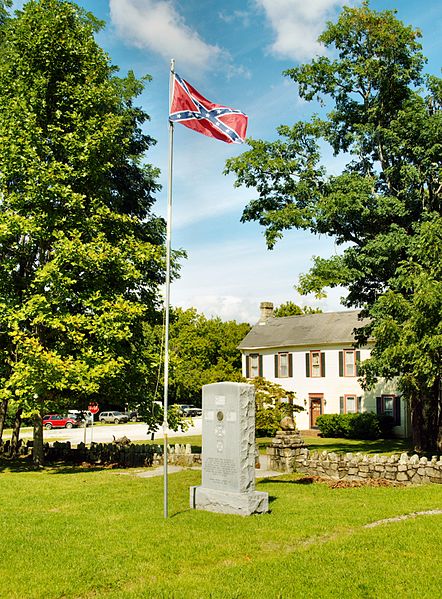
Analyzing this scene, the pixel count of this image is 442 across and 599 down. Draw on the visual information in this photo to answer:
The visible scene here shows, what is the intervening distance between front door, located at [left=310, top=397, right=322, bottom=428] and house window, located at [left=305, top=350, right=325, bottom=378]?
170cm

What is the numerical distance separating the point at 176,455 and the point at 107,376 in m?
4.04

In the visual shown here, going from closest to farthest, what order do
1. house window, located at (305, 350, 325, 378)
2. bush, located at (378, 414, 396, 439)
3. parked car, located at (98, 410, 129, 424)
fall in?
bush, located at (378, 414, 396, 439) → house window, located at (305, 350, 325, 378) → parked car, located at (98, 410, 129, 424)

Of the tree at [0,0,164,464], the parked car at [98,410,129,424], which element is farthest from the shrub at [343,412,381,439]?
the parked car at [98,410,129,424]

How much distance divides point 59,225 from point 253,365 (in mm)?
26895

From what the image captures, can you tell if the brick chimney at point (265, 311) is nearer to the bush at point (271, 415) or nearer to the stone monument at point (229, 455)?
the bush at point (271, 415)

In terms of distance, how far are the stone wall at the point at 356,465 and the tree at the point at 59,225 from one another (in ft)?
19.9

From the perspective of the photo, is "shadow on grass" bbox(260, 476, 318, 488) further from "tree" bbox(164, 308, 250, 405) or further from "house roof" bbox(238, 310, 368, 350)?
"tree" bbox(164, 308, 250, 405)

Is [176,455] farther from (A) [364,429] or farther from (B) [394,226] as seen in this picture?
(A) [364,429]

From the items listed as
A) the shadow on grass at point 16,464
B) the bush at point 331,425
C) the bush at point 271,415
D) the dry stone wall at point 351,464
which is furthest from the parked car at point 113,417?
the dry stone wall at point 351,464

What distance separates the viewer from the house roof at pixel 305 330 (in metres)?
40.7

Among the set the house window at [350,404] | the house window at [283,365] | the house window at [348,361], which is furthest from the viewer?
the house window at [283,365]

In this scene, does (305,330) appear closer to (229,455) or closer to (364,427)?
(364,427)

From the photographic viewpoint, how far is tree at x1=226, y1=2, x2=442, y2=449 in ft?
72.0

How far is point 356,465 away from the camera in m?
16.8
